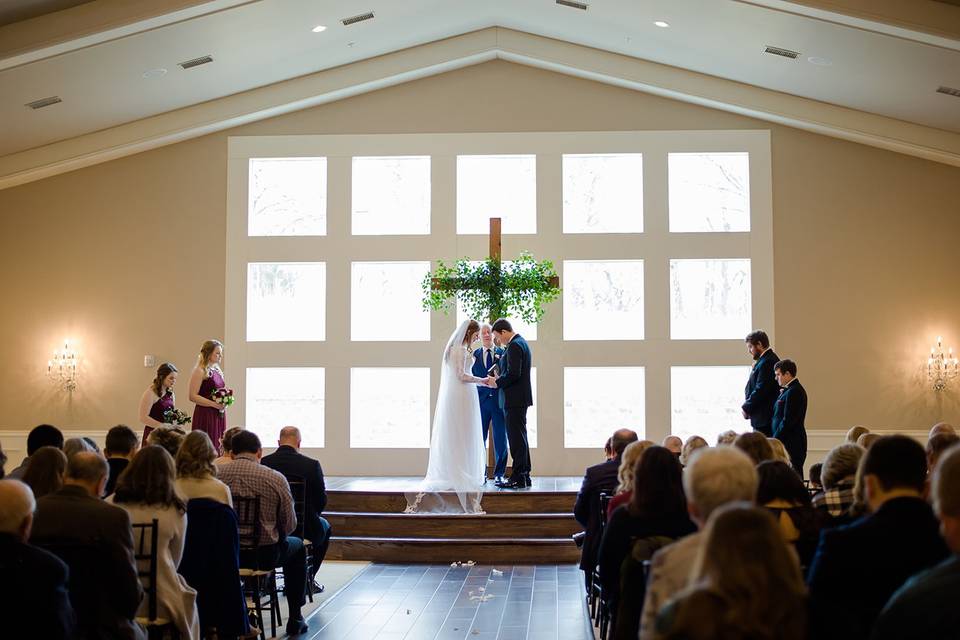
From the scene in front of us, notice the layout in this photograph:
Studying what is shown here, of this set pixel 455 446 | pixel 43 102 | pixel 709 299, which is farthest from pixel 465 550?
pixel 43 102

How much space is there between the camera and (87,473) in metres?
3.42

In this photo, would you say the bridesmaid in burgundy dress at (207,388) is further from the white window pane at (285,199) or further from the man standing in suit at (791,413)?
the man standing in suit at (791,413)

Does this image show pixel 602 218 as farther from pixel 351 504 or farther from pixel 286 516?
pixel 286 516

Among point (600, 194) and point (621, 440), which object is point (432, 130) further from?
point (621, 440)

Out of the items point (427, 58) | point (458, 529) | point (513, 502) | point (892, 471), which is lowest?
point (458, 529)

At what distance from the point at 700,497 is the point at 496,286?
22.9ft

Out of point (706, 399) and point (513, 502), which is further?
point (706, 399)

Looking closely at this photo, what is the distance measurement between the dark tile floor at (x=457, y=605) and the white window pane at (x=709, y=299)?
164 inches

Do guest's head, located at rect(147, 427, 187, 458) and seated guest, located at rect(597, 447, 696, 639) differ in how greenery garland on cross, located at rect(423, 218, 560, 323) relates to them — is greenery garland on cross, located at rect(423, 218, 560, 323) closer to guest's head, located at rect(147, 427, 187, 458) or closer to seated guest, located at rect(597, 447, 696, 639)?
guest's head, located at rect(147, 427, 187, 458)

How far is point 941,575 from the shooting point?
1.89 metres

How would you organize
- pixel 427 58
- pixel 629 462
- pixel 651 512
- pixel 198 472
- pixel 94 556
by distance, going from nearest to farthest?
pixel 94 556 < pixel 651 512 < pixel 629 462 < pixel 198 472 < pixel 427 58

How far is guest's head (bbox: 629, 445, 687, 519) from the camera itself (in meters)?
3.37

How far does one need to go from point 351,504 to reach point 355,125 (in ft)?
15.1

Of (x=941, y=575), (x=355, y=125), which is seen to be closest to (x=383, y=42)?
(x=355, y=125)
